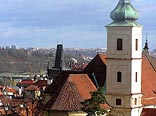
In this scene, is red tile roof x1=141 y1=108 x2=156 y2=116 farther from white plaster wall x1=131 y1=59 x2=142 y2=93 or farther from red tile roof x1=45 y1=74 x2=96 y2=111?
red tile roof x1=45 y1=74 x2=96 y2=111

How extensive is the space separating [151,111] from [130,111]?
8.82 ft

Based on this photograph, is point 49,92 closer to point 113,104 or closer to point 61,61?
point 113,104

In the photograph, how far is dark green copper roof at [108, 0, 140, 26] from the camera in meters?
56.6

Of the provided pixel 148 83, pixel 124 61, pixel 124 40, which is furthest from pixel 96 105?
pixel 148 83

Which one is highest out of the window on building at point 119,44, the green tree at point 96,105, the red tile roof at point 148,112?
the window on building at point 119,44

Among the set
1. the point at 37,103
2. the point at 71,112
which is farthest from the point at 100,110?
the point at 37,103

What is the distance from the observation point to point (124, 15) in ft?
186

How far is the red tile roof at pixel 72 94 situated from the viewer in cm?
5362

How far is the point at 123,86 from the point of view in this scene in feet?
185

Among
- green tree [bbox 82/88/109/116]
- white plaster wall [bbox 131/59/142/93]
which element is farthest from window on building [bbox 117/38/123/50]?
green tree [bbox 82/88/109/116]

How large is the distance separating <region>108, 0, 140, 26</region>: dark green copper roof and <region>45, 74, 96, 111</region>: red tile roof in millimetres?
5436

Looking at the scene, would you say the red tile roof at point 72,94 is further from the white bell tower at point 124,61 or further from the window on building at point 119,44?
the window on building at point 119,44

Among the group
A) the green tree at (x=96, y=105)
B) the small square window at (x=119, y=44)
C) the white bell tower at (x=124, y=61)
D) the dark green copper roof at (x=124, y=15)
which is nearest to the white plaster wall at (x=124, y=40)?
the white bell tower at (x=124, y=61)

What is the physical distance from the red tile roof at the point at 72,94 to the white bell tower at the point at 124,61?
2018 millimetres
